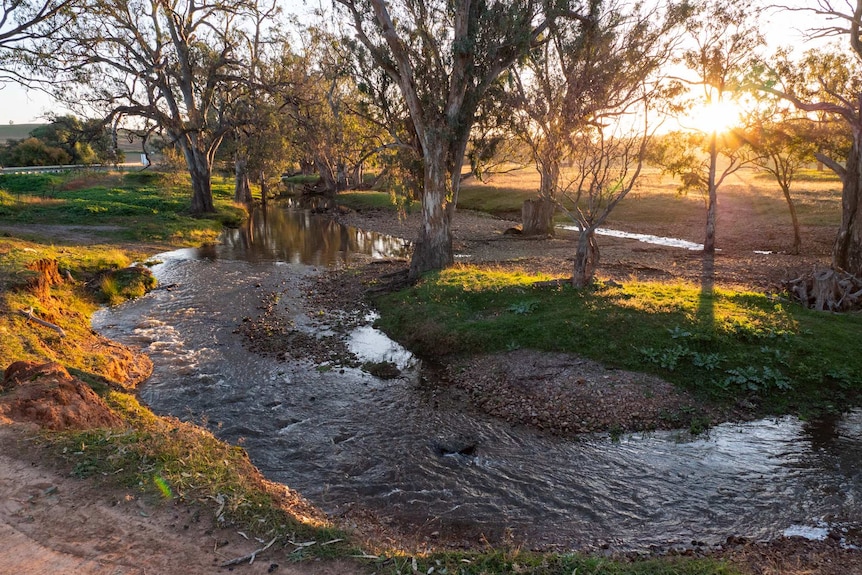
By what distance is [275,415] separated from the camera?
37.3ft

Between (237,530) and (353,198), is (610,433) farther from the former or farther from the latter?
(353,198)

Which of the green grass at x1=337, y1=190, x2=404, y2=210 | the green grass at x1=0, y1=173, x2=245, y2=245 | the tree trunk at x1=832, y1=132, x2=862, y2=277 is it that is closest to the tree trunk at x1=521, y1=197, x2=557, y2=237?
the tree trunk at x1=832, y1=132, x2=862, y2=277

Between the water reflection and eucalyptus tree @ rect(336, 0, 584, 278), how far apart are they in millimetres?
10753

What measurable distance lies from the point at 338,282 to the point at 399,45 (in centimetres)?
1028

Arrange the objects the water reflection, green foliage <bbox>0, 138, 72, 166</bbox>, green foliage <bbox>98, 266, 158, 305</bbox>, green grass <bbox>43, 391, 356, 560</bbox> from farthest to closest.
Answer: green foliage <bbox>0, 138, 72, 166</bbox> < the water reflection < green foliage <bbox>98, 266, 158, 305</bbox> < green grass <bbox>43, 391, 356, 560</bbox>

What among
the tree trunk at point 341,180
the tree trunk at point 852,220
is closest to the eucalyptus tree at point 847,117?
the tree trunk at point 852,220

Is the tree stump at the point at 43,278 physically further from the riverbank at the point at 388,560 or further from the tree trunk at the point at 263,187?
the tree trunk at the point at 263,187

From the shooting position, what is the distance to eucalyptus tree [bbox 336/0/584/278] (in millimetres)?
18391

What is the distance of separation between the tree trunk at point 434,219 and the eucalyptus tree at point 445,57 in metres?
0.04

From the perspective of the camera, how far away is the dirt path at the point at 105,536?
5266mm

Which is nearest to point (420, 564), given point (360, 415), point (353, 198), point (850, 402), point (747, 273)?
point (360, 415)

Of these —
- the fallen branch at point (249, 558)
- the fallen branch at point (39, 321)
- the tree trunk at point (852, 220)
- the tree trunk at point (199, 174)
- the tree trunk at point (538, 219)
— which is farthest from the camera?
the tree trunk at point (199, 174)

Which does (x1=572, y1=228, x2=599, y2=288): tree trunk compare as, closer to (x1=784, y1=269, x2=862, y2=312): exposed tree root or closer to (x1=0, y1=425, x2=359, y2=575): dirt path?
(x1=784, y1=269, x2=862, y2=312): exposed tree root

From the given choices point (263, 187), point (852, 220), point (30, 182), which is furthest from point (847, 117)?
point (30, 182)
